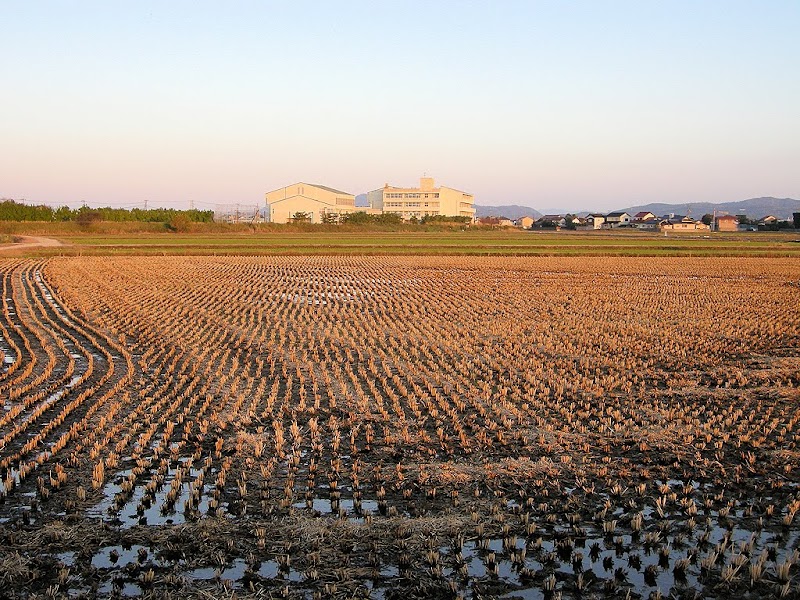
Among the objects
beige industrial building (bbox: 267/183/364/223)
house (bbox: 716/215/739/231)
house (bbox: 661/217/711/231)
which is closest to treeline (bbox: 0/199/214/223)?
beige industrial building (bbox: 267/183/364/223)

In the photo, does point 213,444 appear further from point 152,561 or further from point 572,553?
point 572,553

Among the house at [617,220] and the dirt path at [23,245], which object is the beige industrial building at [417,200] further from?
the dirt path at [23,245]

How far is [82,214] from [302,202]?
101 feet

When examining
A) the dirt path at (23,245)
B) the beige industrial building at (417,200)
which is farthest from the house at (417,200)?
the dirt path at (23,245)

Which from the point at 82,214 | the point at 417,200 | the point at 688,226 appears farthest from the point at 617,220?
the point at 82,214

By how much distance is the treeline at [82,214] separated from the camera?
75906mm

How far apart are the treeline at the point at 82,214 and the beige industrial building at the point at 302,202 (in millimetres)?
15408

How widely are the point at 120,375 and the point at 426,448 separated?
520 centimetres

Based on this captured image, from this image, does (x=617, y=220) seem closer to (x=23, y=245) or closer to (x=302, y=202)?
(x=302, y=202)

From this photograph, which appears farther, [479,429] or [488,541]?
[479,429]

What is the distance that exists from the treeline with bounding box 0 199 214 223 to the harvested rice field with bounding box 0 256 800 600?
64.5 meters

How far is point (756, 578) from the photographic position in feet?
15.0

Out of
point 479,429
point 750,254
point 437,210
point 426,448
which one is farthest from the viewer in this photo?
point 437,210

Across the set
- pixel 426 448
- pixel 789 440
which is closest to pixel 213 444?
pixel 426 448
